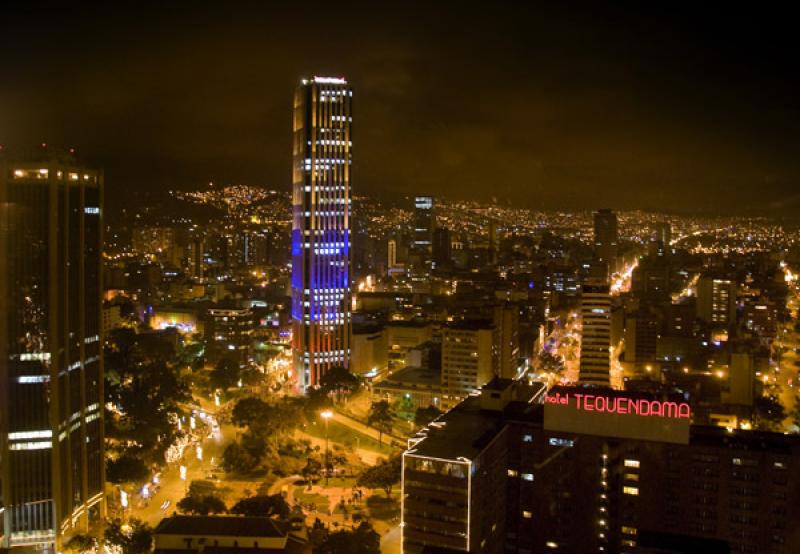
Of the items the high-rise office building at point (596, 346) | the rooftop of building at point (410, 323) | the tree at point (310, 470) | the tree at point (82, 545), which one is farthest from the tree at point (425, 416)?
the rooftop of building at point (410, 323)

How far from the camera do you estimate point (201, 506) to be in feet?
49.4

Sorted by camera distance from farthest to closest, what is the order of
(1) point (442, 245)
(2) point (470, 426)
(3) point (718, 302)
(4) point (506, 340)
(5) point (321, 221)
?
1. (1) point (442, 245)
2. (3) point (718, 302)
3. (4) point (506, 340)
4. (5) point (321, 221)
5. (2) point (470, 426)

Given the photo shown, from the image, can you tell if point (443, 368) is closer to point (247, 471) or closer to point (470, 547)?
point (247, 471)

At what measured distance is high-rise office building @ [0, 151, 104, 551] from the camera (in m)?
14.2

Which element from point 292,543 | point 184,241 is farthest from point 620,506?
point 184,241

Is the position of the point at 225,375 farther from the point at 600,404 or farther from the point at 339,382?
the point at 600,404

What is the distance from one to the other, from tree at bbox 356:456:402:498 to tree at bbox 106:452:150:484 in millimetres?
4826

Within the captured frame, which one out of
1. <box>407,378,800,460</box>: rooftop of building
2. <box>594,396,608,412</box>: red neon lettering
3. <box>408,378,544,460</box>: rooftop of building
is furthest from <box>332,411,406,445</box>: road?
<box>594,396,608,412</box>: red neon lettering

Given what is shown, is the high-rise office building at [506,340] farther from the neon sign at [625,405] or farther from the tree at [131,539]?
the tree at [131,539]

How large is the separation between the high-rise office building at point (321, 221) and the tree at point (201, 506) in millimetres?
10656

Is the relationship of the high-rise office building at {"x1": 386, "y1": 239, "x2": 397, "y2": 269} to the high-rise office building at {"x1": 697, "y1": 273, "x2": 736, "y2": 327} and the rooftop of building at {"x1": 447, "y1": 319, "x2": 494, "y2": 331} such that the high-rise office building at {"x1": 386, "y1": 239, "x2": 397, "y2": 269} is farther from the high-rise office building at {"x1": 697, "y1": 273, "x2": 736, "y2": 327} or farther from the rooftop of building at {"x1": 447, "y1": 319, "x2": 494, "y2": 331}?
the rooftop of building at {"x1": 447, "y1": 319, "x2": 494, "y2": 331}

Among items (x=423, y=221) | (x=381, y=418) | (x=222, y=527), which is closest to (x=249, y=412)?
(x=381, y=418)

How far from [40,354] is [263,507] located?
17.1 ft

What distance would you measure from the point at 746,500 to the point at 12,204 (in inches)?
553
